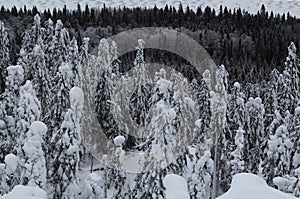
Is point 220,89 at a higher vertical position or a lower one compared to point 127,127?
higher

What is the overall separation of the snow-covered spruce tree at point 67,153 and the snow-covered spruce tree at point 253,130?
13222 millimetres

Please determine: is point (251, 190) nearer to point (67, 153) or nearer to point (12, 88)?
point (67, 153)

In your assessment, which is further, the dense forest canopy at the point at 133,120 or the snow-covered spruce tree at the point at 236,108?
the snow-covered spruce tree at the point at 236,108

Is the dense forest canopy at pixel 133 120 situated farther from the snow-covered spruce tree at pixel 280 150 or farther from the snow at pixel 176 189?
the snow at pixel 176 189

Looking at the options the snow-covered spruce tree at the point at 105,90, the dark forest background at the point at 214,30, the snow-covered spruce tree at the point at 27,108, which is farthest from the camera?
the dark forest background at the point at 214,30

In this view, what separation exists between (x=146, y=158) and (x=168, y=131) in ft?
4.94

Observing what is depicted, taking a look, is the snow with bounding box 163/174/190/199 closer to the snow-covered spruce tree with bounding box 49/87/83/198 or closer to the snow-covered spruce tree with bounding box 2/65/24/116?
the snow-covered spruce tree with bounding box 49/87/83/198

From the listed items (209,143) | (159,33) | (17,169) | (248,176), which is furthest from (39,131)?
(159,33)

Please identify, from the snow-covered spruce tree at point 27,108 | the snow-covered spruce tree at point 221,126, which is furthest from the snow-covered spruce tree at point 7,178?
the snow-covered spruce tree at point 221,126

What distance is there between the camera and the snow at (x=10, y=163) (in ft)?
57.9

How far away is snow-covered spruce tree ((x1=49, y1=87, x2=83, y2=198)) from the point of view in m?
19.7

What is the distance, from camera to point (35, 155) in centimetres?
1775

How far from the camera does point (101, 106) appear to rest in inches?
1389

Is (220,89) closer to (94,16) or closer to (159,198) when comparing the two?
(159,198)
